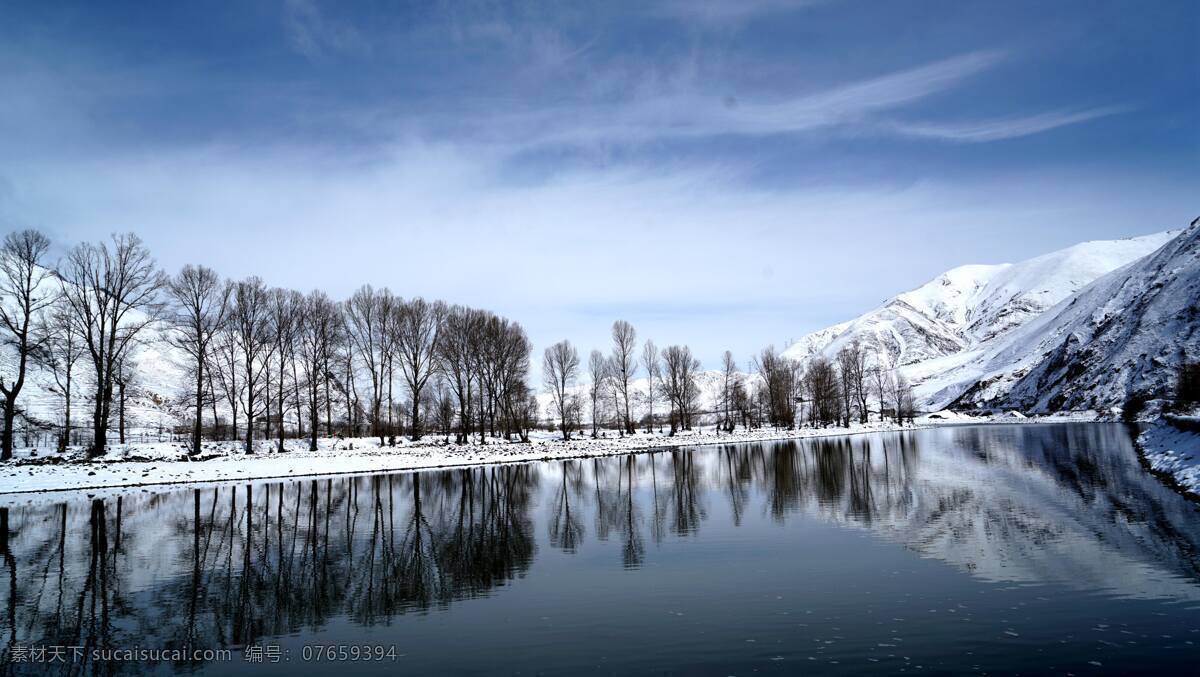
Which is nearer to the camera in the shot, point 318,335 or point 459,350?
point 318,335

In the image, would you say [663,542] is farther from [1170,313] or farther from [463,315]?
[1170,313]

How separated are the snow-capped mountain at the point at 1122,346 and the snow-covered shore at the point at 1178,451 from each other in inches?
3438

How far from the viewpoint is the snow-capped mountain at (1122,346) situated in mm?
115000

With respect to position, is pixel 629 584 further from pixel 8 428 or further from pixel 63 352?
pixel 63 352

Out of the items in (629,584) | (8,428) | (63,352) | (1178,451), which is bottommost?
(629,584)

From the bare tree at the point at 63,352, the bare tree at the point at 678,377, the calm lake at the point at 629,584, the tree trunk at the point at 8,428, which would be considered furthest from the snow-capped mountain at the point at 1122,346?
the tree trunk at the point at 8,428

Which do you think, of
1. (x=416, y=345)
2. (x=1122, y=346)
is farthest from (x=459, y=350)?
(x=1122, y=346)

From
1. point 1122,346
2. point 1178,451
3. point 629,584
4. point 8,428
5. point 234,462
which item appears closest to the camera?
point 629,584

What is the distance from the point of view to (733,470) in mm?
41156

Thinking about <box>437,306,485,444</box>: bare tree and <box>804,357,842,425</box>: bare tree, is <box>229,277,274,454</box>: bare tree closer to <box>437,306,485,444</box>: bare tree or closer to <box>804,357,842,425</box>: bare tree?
<box>437,306,485,444</box>: bare tree

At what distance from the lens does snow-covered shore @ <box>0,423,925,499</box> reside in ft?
115

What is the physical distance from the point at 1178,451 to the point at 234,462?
55677 millimetres

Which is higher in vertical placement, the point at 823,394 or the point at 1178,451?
the point at 823,394

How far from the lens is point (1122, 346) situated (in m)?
136
